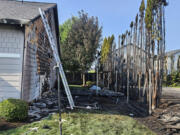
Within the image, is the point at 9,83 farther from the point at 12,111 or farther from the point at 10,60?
the point at 12,111

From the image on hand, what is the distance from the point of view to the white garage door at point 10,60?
557 centimetres

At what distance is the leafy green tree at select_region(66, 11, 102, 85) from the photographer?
18.7 metres

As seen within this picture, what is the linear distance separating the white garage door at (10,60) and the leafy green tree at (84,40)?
12.9 m

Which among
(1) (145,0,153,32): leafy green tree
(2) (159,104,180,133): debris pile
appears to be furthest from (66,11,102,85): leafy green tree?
(2) (159,104,180,133): debris pile

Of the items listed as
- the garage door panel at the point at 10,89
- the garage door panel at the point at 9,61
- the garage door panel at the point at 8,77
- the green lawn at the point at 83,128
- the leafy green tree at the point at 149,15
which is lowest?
the green lawn at the point at 83,128

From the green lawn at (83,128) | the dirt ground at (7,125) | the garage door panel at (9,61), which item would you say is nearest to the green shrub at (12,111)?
the dirt ground at (7,125)

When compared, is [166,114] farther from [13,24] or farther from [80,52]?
[80,52]

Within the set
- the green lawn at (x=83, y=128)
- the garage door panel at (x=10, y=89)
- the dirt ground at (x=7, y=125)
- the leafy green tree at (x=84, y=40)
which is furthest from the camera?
the leafy green tree at (x=84, y=40)

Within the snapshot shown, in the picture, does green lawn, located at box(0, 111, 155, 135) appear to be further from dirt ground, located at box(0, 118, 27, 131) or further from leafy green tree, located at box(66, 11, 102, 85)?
leafy green tree, located at box(66, 11, 102, 85)

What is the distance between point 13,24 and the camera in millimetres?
5441

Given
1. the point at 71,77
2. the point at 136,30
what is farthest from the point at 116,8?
the point at 71,77

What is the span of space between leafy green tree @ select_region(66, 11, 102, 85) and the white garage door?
→ 1294 cm

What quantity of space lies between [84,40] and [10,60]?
1366 centimetres

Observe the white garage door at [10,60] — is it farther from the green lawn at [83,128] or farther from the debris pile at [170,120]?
the debris pile at [170,120]
